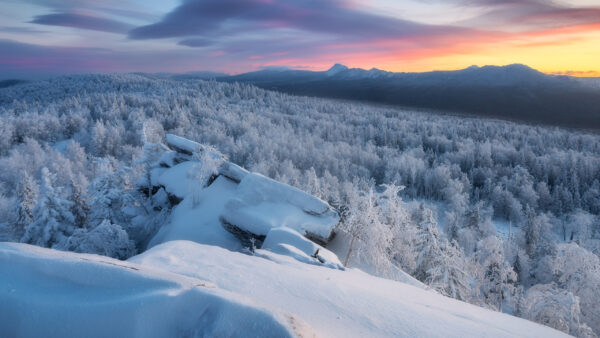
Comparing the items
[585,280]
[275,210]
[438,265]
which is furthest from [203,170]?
[585,280]

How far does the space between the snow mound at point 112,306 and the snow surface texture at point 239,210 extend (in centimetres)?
997

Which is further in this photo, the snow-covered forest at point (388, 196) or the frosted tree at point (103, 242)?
the snow-covered forest at point (388, 196)

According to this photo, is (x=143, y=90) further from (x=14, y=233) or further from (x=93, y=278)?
(x=93, y=278)

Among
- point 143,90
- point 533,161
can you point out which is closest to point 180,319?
point 533,161

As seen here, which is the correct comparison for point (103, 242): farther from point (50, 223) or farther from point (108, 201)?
point (108, 201)

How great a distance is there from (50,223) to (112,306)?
48.6ft

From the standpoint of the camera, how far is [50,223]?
14.0m

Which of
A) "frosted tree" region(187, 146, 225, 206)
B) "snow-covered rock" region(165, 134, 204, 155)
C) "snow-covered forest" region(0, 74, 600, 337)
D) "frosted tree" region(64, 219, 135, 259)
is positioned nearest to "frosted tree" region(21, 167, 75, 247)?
"snow-covered forest" region(0, 74, 600, 337)

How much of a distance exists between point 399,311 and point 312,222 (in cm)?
911

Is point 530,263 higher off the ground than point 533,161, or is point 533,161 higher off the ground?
point 533,161

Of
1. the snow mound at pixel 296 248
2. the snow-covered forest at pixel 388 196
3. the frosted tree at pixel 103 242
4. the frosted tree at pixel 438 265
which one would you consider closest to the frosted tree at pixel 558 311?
the snow-covered forest at pixel 388 196

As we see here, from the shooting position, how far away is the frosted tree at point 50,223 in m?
13.8

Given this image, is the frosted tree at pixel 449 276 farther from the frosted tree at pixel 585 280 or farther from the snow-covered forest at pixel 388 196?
the frosted tree at pixel 585 280

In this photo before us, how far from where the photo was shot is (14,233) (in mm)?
17188
